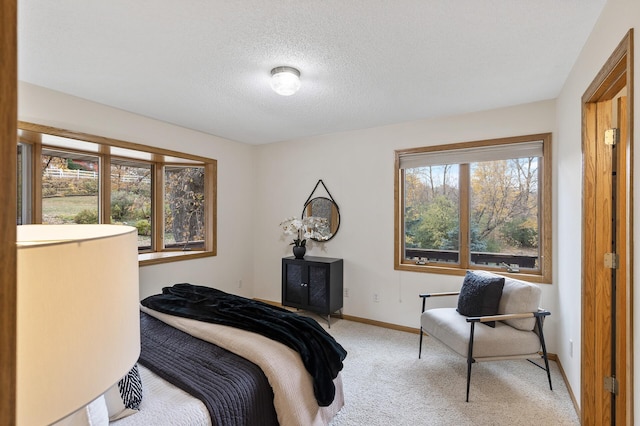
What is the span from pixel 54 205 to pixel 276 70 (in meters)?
2.65

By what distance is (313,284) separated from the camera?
4.07m

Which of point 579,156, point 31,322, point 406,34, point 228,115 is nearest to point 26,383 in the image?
point 31,322

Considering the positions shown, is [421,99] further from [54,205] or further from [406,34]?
[54,205]

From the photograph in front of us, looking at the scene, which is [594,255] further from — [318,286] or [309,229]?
[309,229]

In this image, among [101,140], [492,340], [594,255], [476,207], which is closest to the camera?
[594,255]

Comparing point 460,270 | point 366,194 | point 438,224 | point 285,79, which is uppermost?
point 285,79

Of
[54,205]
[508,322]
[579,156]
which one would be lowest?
[508,322]

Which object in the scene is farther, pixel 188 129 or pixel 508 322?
pixel 188 129

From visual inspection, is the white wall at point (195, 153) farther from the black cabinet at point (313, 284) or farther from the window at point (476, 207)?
the window at point (476, 207)

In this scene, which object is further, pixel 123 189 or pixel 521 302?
pixel 123 189

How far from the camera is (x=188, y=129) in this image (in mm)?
4109

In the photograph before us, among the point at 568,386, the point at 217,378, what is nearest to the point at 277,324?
the point at 217,378

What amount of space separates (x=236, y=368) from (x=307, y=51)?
6.59ft

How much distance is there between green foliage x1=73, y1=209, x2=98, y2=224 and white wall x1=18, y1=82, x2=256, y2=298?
768 mm
